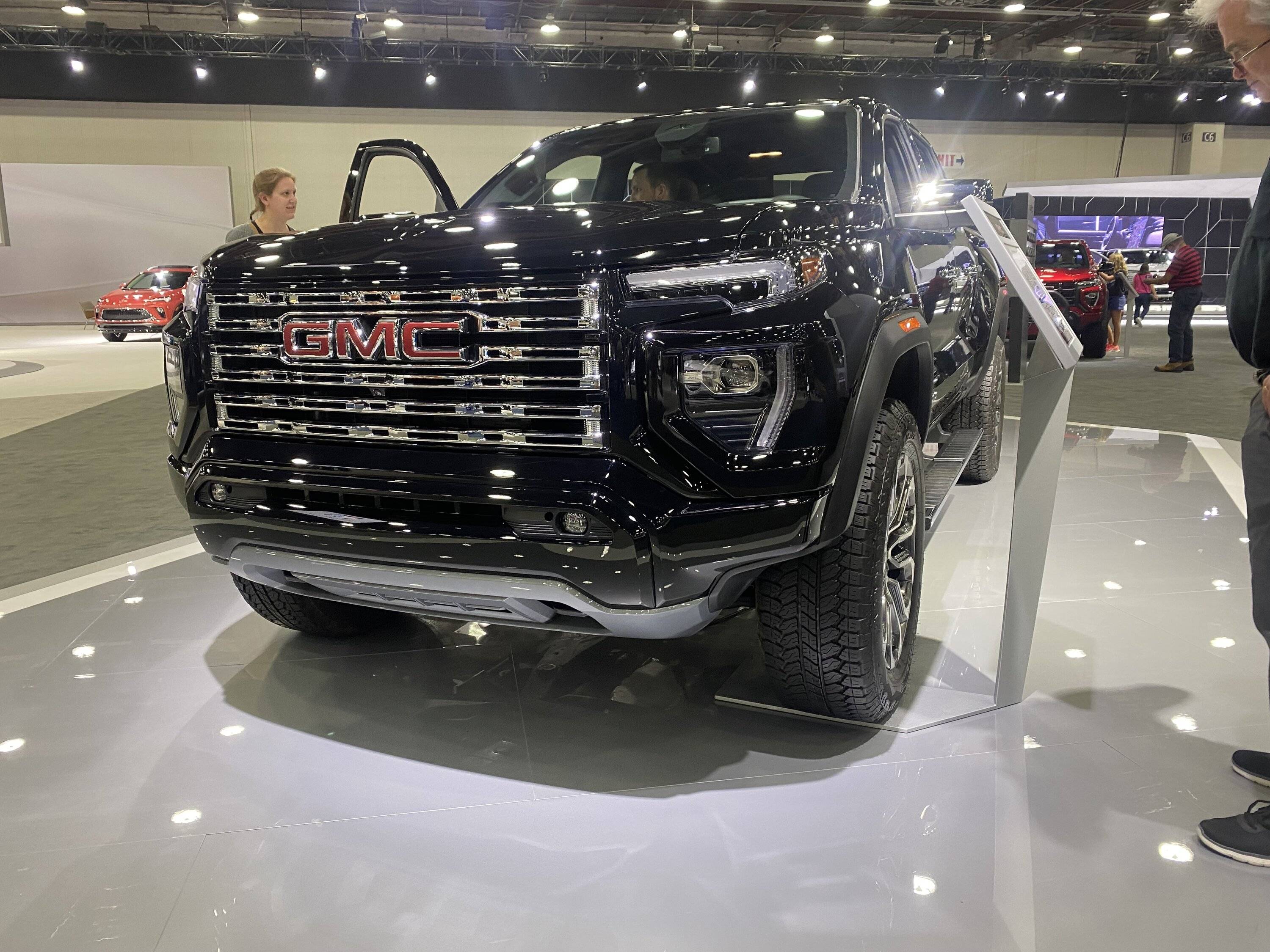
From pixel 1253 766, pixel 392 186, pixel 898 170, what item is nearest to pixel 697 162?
pixel 898 170

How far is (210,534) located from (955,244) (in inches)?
95.9

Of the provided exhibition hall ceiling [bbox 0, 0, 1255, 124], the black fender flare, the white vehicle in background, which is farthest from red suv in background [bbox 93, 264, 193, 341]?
the white vehicle in background

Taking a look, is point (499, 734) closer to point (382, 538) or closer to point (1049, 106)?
point (382, 538)

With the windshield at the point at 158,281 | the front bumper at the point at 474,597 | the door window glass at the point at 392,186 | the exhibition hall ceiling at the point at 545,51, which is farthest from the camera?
the door window glass at the point at 392,186

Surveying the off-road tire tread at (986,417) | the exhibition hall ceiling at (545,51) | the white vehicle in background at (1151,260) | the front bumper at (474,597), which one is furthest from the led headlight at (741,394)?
the white vehicle in background at (1151,260)

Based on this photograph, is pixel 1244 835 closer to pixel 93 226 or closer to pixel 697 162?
pixel 697 162

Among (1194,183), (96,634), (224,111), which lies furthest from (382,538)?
(1194,183)

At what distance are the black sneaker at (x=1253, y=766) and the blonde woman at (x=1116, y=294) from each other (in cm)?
1027

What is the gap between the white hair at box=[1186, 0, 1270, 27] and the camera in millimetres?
1685

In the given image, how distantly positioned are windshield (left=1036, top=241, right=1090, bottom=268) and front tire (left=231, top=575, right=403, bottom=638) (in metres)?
10.3

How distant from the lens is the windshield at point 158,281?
1555 centimetres

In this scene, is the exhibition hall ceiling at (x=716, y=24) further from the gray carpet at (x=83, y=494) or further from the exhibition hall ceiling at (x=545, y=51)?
the gray carpet at (x=83, y=494)

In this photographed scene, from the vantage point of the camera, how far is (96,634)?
3.06 meters

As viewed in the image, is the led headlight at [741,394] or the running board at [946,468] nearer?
the led headlight at [741,394]
